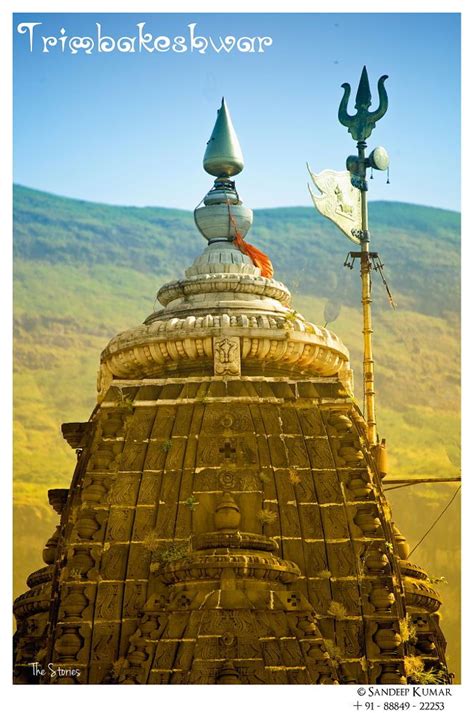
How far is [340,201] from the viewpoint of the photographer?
39.0 meters

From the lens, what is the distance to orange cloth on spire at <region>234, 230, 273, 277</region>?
1458 inches

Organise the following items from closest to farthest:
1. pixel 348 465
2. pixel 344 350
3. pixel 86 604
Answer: pixel 86 604
pixel 348 465
pixel 344 350

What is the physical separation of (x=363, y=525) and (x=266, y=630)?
3787mm

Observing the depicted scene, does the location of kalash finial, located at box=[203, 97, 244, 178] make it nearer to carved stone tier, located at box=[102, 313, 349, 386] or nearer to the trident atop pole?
the trident atop pole

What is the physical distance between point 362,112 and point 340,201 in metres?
2.23

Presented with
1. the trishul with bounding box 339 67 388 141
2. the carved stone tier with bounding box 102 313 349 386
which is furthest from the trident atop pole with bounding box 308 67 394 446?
the carved stone tier with bounding box 102 313 349 386

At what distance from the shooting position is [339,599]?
102 ft

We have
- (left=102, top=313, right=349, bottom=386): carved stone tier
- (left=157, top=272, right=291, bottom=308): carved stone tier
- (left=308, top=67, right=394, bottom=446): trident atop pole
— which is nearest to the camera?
(left=102, top=313, right=349, bottom=386): carved stone tier

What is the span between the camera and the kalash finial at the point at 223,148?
123 ft

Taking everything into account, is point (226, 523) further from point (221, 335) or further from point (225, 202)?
point (225, 202)

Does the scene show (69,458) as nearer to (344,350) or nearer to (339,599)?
(344,350)

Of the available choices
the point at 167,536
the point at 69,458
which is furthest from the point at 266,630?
the point at 69,458

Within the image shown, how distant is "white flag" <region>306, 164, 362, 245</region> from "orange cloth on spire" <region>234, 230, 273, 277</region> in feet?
6.71

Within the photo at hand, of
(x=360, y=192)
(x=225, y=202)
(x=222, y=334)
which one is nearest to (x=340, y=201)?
(x=360, y=192)
